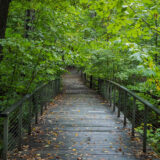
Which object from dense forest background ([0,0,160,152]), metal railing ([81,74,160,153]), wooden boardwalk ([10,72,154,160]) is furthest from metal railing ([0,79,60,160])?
metal railing ([81,74,160,153])

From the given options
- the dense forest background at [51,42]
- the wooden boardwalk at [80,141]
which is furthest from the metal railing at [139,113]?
the dense forest background at [51,42]

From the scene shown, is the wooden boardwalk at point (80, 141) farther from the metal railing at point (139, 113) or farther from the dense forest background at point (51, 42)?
the dense forest background at point (51, 42)

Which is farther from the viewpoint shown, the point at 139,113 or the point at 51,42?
the point at 139,113

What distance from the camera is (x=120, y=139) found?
446 centimetres

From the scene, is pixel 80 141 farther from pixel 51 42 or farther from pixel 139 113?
pixel 139 113

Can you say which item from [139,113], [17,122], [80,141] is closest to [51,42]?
[17,122]

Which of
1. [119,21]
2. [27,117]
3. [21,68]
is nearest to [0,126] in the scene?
[27,117]

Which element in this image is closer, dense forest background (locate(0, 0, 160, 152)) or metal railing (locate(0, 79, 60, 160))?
Answer: metal railing (locate(0, 79, 60, 160))

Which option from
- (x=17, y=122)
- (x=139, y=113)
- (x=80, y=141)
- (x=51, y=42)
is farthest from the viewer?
(x=139, y=113)

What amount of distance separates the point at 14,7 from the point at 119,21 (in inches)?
143

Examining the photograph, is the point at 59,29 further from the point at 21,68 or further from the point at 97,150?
the point at 97,150

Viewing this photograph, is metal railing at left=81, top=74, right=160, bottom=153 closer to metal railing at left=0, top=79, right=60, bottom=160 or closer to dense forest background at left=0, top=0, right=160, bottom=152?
dense forest background at left=0, top=0, right=160, bottom=152

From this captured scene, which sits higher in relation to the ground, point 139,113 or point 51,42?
point 51,42

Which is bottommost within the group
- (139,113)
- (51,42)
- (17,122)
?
(139,113)
